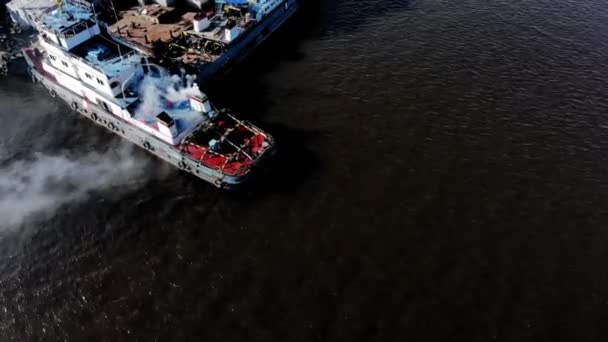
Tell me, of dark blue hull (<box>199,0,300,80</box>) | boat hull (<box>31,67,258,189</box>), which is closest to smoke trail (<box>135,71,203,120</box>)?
boat hull (<box>31,67,258,189</box>)

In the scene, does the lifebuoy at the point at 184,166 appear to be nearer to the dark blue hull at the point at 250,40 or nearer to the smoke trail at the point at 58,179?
the smoke trail at the point at 58,179

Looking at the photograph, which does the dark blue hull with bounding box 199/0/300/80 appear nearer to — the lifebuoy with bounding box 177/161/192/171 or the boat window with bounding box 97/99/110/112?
the boat window with bounding box 97/99/110/112

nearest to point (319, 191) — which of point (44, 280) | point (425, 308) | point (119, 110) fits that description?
point (425, 308)

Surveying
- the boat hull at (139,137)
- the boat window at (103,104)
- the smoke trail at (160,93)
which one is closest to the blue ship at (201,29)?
the smoke trail at (160,93)

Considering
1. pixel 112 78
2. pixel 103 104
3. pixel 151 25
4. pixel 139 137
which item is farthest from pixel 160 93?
pixel 151 25

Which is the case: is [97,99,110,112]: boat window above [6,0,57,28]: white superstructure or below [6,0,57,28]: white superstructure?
below

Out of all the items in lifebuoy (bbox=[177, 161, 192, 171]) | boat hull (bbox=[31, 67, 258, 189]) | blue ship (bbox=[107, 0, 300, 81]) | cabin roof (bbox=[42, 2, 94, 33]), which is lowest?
lifebuoy (bbox=[177, 161, 192, 171])
